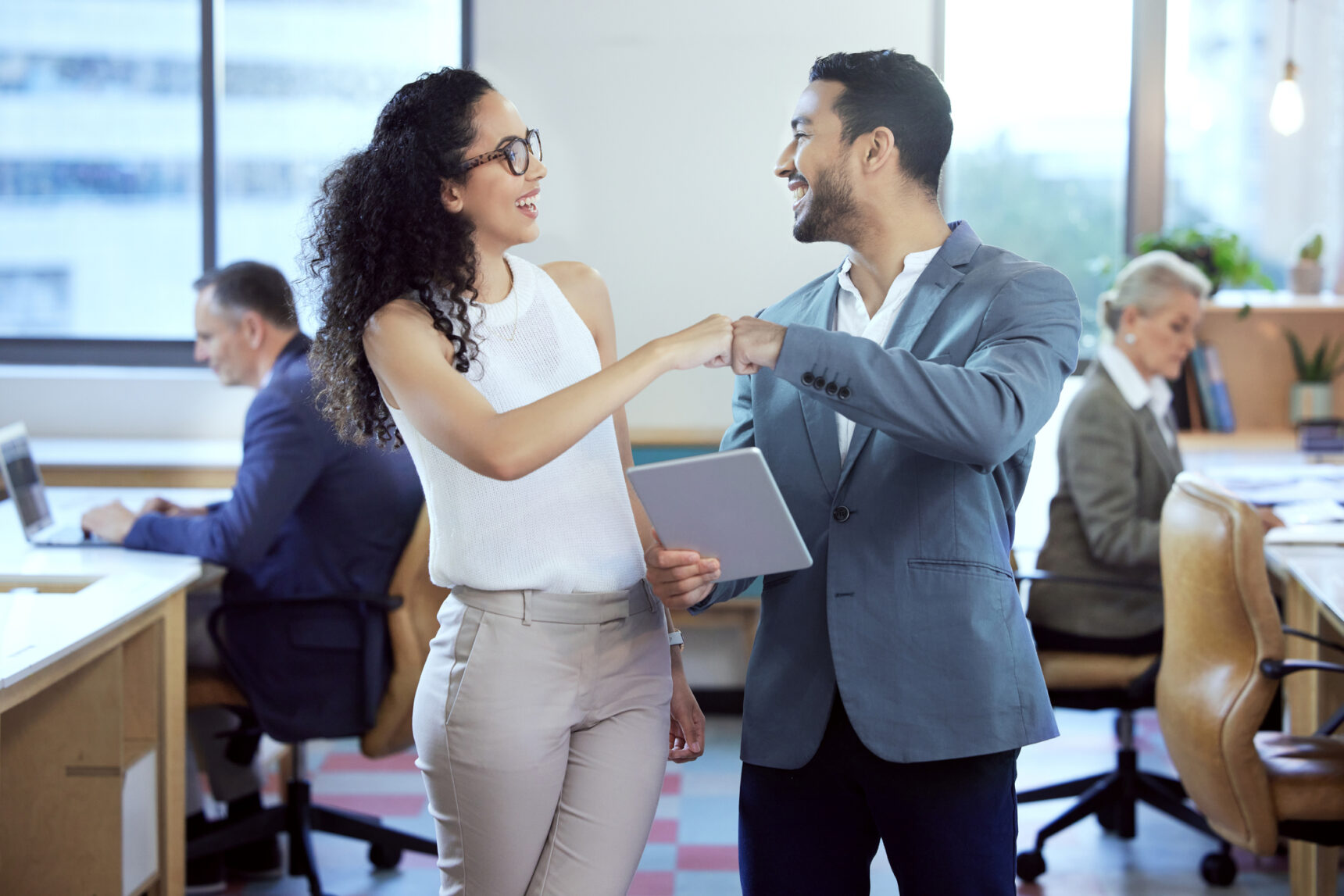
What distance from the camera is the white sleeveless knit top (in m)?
1.42

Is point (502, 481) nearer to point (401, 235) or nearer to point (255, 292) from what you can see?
point (401, 235)

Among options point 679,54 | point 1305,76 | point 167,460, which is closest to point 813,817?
point 167,460

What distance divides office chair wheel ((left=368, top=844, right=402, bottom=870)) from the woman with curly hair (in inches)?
64.6

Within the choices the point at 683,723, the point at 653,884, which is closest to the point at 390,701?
the point at 653,884

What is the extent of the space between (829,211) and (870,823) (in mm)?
761

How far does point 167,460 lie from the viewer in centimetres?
376

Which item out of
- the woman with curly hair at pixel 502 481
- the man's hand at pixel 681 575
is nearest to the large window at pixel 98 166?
the woman with curly hair at pixel 502 481

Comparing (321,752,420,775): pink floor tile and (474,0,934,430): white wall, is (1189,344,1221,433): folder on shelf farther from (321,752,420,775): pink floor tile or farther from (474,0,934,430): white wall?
(321,752,420,775): pink floor tile

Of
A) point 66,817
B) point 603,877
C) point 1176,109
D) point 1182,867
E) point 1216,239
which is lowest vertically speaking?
point 1182,867

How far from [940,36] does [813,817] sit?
131 inches

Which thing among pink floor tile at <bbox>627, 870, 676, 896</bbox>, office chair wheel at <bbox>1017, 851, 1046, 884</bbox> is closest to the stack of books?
office chair wheel at <bbox>1017, 851, 1046, 884</bbox>

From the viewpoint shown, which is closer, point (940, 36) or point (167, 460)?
point (167, 460)

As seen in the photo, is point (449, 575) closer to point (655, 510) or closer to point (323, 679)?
A: point (655, 510)

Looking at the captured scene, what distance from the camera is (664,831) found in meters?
3.19
